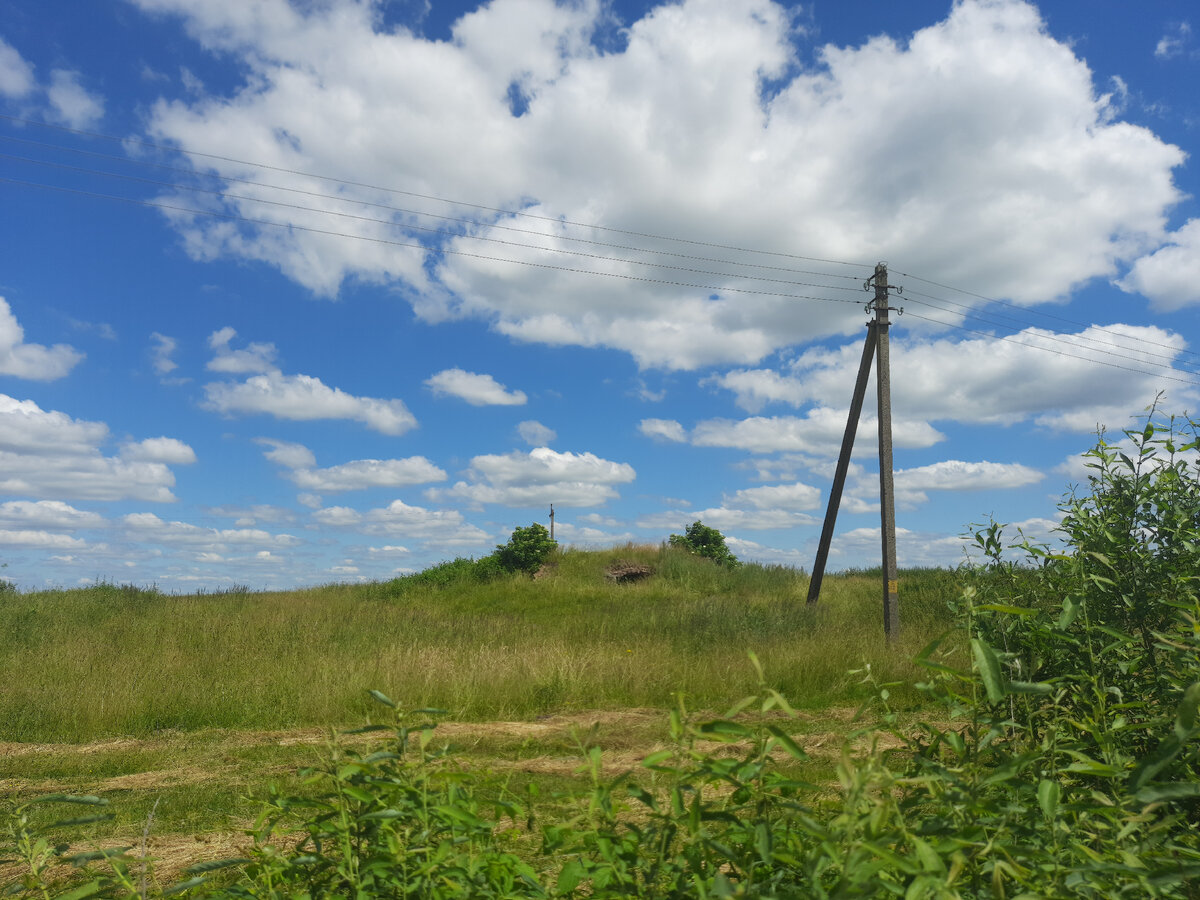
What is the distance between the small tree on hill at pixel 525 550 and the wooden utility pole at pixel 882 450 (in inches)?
409

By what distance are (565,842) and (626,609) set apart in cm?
1601

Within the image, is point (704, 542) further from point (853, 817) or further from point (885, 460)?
point (853, 817)

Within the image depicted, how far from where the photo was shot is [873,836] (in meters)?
1.05

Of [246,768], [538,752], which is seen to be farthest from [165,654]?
[538,752]

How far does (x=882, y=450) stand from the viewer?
13.9m

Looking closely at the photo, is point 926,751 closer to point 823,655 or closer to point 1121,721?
point 1121,721

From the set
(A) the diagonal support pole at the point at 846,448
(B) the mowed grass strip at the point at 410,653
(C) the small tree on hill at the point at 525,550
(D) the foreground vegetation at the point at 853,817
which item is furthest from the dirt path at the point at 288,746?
(C) the small tree on hill at the point at 525,550

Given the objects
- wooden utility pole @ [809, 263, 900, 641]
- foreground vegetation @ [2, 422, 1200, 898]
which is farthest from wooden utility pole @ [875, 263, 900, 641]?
foreground vegetation @ [2, 422, 1200, 898]

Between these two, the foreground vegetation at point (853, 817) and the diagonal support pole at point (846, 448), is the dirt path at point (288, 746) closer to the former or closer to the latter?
the foreground vegetation at point (853, 817)

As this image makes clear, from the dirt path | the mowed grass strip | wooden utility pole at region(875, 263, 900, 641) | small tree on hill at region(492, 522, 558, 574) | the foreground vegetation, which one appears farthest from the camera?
small tree on hill at region(492, 522, 558, 574)

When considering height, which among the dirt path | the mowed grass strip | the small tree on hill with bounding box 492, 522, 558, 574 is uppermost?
the small tree on hill with bounding box 492, 522, 558, 574

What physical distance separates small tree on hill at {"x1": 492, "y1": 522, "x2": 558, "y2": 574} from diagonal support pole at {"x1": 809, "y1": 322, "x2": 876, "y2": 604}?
1033 cm

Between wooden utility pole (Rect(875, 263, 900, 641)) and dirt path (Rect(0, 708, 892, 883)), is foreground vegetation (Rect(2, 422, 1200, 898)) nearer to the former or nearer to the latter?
dirt path (Rect(0, 708, 892, 883))

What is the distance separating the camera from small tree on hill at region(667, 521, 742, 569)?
84.8 ft
